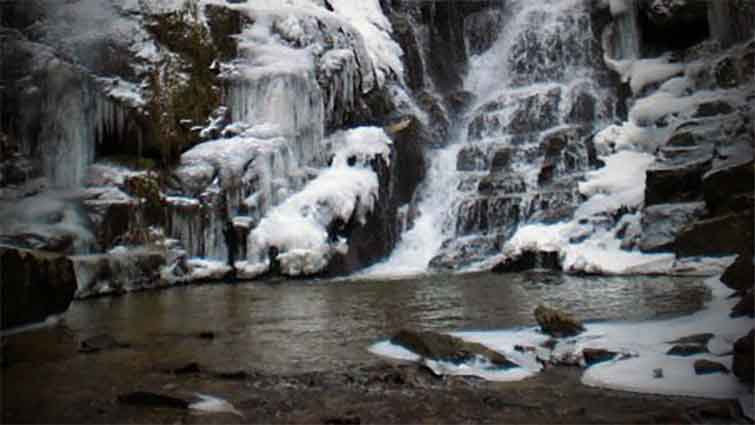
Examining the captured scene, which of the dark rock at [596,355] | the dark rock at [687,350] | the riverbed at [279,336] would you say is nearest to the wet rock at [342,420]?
the riverbed at [279,336]

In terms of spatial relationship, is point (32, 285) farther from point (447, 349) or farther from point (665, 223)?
point (665, 223)

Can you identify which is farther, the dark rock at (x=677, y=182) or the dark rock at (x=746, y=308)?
the dark rock at (x=677, y=182)

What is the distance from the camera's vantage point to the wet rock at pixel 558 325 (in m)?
6.39

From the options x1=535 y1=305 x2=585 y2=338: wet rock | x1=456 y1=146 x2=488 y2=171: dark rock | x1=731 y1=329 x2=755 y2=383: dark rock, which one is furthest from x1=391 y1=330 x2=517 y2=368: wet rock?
x1=456 y1=146 x2=488 y2=171: dark rock

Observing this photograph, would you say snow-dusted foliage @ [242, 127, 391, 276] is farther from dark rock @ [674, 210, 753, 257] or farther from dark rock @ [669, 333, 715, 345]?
dark rock @ [669, 333, 715, 345]

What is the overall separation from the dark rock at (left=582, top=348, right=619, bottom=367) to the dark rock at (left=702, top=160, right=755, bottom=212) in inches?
297

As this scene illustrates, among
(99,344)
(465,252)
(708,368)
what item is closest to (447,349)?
(708,368)

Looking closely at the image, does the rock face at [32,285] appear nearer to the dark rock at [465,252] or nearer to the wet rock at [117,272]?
the wet rock at [117,272]

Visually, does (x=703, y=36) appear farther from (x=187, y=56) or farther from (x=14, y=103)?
(x=14, y=103)

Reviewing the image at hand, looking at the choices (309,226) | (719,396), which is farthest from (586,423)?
(309,226)

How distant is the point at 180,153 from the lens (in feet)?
51.0

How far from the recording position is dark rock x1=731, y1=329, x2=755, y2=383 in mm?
4047

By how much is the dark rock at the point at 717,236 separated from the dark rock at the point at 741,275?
3.52 meters

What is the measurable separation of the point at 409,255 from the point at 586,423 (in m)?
13.6
